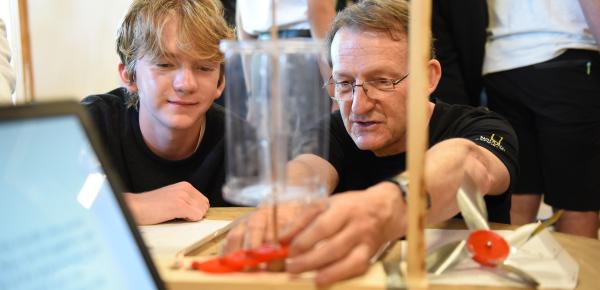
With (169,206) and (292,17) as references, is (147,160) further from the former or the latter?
(292,17)

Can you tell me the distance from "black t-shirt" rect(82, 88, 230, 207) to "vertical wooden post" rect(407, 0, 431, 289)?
88 centimetres

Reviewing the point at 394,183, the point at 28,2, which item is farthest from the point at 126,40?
the point at 28,2

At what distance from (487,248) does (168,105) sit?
812 millimetres

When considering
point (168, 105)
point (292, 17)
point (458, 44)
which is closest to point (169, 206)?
point (168, 105)

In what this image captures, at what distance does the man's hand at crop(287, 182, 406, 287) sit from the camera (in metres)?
0.63

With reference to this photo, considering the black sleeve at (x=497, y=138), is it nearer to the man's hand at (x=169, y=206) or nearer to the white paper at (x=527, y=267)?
the white paper at (x=527, y=267)

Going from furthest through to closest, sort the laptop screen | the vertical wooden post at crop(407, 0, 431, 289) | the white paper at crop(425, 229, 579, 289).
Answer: the white paper at crop(425, 229, 579, 289), the vertical wooden post at crop(407, 0, 431, 289), the laptop screen

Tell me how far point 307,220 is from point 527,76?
139 cm

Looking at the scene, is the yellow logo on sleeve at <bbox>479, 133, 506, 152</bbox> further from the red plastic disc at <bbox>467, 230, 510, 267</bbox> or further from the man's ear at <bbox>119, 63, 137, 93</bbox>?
the man's ear at <bbox>119, 63, 137, 93</bbox>

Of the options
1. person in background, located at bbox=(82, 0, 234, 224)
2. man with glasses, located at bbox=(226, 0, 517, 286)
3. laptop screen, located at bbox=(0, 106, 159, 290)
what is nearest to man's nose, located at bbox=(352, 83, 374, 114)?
man with glasses, located at bbox=(226, 0, 517, 286)

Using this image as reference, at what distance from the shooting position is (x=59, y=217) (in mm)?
512

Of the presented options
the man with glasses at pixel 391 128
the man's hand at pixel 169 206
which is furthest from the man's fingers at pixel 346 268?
the man's hand at pixel 169 206

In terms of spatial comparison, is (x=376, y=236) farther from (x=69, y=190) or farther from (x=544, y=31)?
(x=544, y=31)

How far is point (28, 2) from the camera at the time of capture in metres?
3.23
